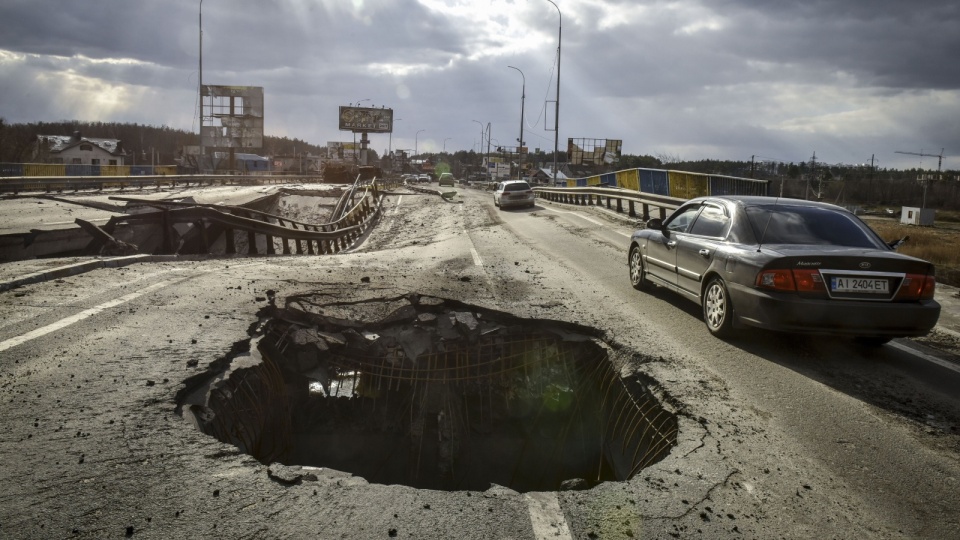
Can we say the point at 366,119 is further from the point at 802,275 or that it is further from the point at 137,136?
the point at 802,275

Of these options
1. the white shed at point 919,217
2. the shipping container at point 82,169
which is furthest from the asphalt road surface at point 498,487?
the shipping container at point 82,169

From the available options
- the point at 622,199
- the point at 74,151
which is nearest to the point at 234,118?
the point at 74,151

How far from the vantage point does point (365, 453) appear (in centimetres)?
748

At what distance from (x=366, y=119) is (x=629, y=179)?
3170 inches

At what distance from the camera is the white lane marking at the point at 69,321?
6172 mm

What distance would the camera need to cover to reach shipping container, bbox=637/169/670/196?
78.3 ft

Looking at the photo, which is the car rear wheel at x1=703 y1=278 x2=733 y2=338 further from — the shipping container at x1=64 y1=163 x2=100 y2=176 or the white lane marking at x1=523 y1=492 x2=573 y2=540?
the shipping container at x1=64 y1=163 x2=100 y2=176

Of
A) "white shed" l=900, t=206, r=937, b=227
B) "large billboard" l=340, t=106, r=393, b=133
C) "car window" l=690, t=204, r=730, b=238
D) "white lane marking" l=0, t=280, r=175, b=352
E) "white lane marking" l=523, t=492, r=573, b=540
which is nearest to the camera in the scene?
"white lane marking" l=523, t=492, r=573, b=540

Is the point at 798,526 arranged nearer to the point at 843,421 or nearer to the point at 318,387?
the point at 843,421

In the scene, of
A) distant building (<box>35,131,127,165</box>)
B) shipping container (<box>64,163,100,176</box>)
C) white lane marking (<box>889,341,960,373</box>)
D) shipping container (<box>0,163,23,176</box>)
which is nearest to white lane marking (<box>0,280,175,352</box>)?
white lane marking (<box>889,341,960,373</box>)

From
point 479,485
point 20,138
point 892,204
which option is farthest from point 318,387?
point 20,138

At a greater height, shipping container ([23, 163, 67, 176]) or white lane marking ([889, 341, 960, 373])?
shipping container ([23, 163, 67, 176])

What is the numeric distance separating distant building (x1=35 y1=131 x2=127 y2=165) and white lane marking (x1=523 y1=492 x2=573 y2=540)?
83824mm

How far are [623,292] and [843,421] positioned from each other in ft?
17.2
